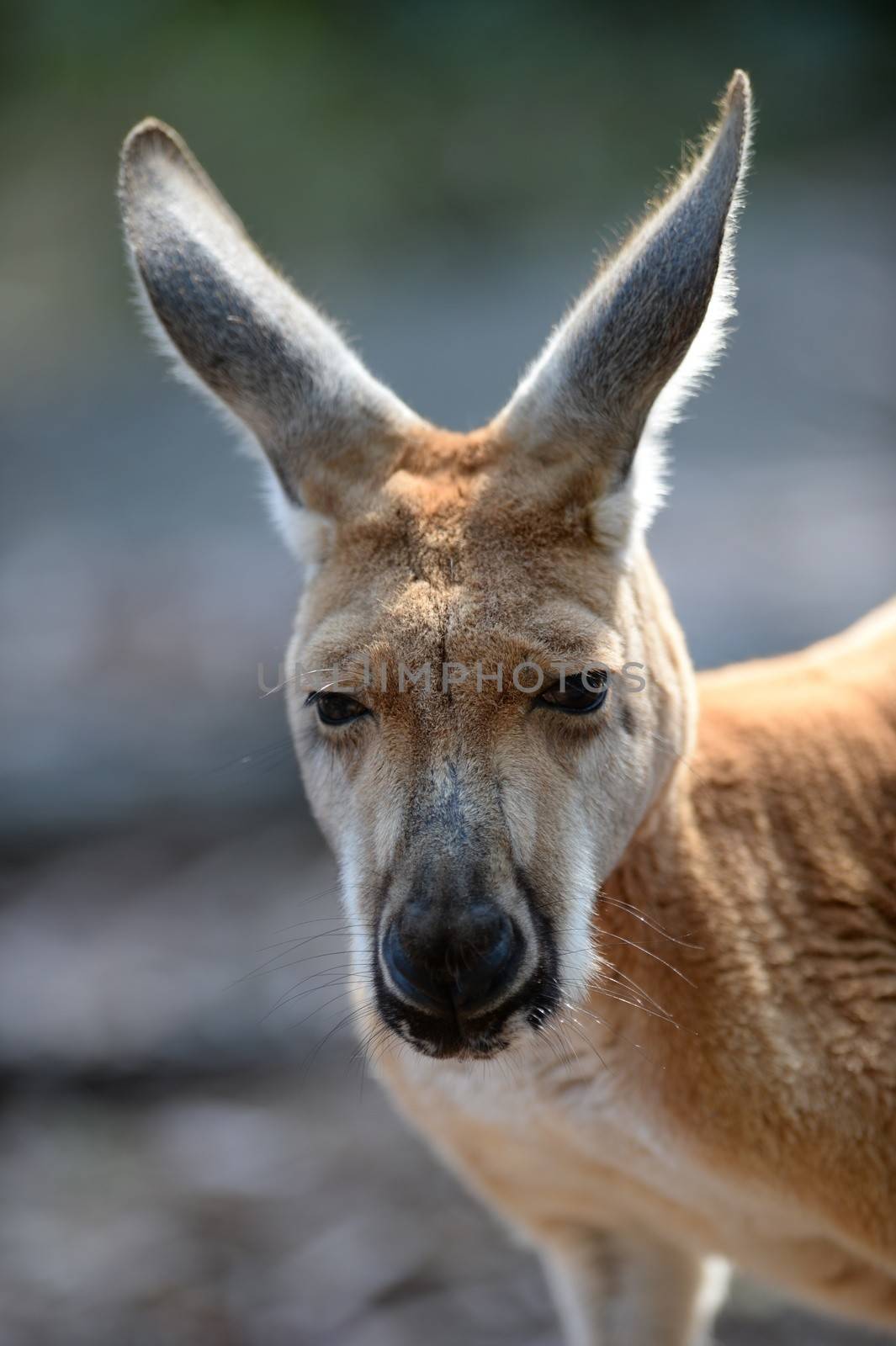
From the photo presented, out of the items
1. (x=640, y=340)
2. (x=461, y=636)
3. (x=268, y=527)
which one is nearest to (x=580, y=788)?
(x=461, y=636)

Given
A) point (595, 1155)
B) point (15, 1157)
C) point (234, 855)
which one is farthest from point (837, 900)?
point (234, 855)

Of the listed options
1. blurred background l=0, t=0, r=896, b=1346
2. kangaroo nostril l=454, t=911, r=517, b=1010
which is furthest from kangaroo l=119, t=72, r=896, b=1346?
blurred background l=0, t=0, r=896, b=1346

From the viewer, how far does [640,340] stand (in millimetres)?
2742

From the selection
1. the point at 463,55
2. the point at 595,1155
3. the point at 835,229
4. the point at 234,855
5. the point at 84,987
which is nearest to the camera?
the point at 595,1155

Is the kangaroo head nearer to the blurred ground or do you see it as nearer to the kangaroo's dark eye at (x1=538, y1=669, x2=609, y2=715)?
the kangaroo's dark eye at (x1=538, y1=669, x2=609, y2=715)

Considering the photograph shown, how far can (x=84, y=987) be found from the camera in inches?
259

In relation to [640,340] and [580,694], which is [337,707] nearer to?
[580,694]

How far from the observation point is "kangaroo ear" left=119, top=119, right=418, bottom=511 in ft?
9.93

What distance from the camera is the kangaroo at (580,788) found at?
260cm

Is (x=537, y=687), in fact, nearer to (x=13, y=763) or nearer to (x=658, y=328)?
(x=658, y=328)

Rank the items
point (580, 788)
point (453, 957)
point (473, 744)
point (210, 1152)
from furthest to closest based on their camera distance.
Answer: point (210, 1152) < point (580, 788) < point (473, 744) < point (453, 957)

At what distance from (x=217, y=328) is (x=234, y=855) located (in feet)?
15.8

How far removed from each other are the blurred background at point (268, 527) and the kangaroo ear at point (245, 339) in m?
0.81

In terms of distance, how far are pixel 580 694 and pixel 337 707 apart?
0.51 metres
